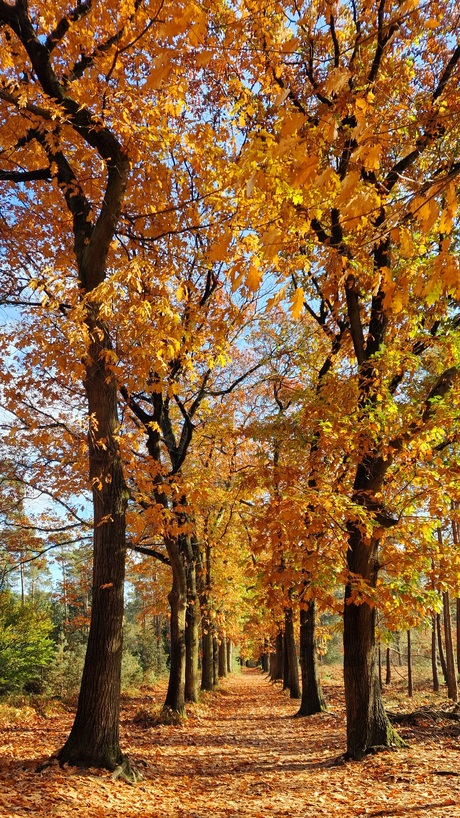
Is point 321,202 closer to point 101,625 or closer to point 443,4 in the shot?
point 443,4

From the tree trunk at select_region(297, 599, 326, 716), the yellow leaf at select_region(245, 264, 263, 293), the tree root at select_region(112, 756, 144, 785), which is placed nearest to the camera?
the yellow leaf at select_region(245, 264, 263, 293)

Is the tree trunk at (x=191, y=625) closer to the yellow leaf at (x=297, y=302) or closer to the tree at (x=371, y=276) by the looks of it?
the tree at (x=371, y=276)

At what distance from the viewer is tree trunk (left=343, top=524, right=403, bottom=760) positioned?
7086 millimetres

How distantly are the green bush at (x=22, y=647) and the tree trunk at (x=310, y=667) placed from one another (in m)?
8.12

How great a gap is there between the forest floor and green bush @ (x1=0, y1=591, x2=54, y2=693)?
4015 mm

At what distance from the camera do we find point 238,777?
7.10 m

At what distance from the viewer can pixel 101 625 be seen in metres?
6.12

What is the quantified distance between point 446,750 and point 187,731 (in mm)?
5758

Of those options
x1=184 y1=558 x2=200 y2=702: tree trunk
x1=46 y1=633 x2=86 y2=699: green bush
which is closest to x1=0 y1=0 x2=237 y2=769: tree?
x1=184 y1=558 x2=200 y2=702: tree trunk

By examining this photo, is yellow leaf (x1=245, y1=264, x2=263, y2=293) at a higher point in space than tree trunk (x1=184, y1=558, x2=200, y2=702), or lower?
higher

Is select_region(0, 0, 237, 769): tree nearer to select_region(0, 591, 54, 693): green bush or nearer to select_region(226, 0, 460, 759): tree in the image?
select_region(226, 0, 460, 759): tree

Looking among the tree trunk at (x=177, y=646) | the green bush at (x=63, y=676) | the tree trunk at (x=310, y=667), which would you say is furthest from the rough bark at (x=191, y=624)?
the green bush at (x=63, y=676)

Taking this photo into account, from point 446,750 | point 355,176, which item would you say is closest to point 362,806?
point 446,750

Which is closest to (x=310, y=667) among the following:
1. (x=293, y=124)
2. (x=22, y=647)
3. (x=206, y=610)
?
(x=206, y=610)
